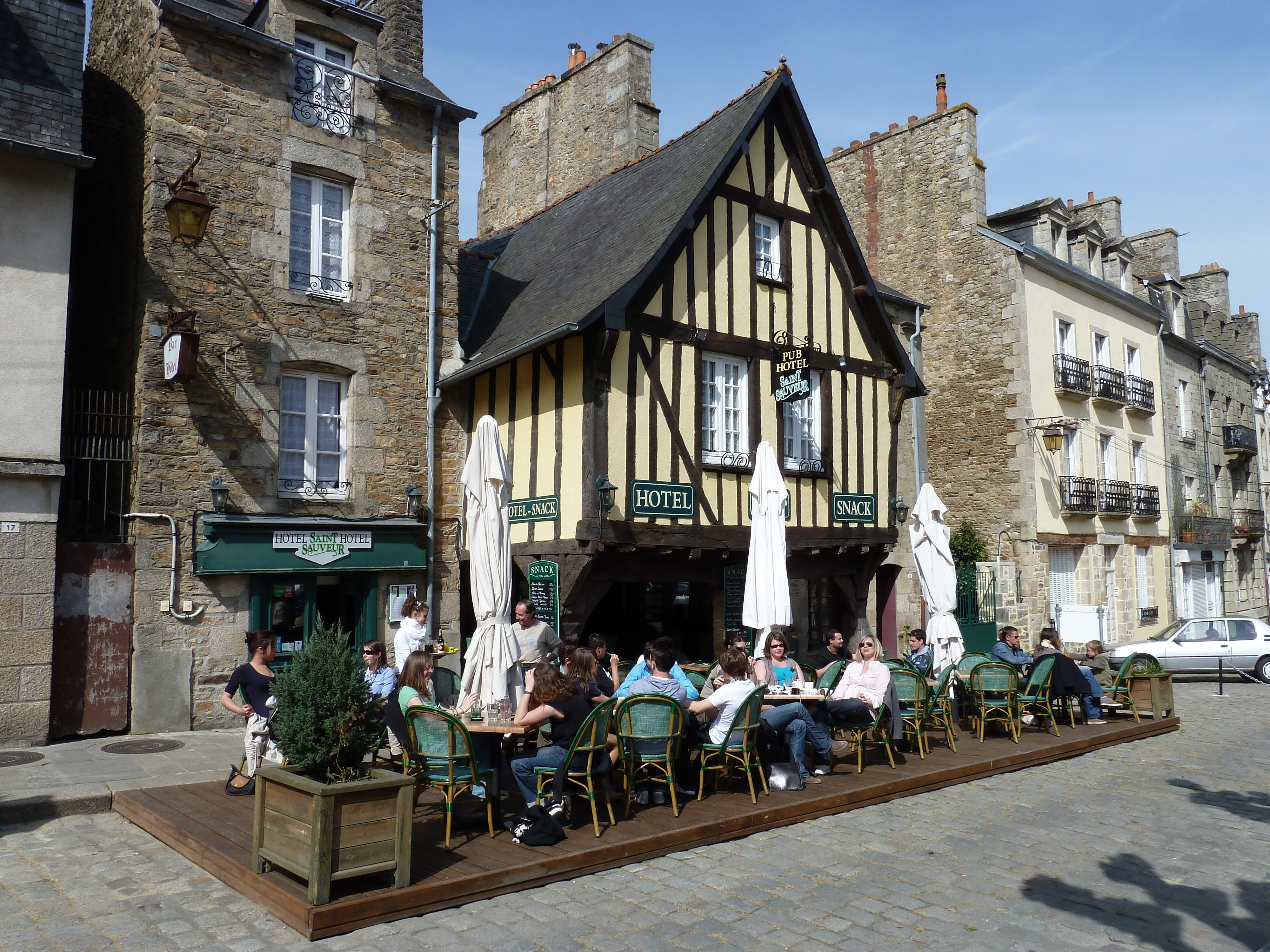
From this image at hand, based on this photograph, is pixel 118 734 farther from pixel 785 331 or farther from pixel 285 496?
pixel 785 331

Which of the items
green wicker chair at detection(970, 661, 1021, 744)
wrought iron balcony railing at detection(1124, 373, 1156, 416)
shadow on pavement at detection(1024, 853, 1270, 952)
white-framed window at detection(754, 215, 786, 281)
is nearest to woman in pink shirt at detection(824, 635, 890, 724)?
green wicker chair at detection(970, 661, 1021, 744)

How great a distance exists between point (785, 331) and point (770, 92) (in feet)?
9.89

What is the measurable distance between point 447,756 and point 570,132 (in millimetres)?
16095

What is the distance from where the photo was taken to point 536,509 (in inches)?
452

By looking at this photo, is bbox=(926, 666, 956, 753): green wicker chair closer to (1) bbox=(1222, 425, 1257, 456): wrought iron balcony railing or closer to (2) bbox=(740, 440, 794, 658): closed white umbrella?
(2) bbox=(740, 440, 794, 658): closed white umbrella

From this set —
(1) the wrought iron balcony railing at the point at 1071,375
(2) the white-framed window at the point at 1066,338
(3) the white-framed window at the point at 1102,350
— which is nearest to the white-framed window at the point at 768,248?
(1) the wrought iron balcony railing at the point at 1071,375

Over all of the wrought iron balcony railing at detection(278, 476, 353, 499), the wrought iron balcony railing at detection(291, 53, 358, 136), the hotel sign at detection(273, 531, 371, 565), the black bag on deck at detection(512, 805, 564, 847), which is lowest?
the black bag on deck at detection(512, 805, 564, 847)

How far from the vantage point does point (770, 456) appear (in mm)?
9992

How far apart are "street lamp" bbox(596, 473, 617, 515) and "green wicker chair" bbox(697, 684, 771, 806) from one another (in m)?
4.18

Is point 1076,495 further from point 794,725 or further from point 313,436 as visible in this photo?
point 313,436

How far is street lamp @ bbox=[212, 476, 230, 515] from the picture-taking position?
1001 cm

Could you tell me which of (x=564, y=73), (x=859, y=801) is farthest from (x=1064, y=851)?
(x=564, y=73)

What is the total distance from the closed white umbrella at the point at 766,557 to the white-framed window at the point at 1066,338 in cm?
1309

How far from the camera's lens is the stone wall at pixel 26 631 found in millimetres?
8867
